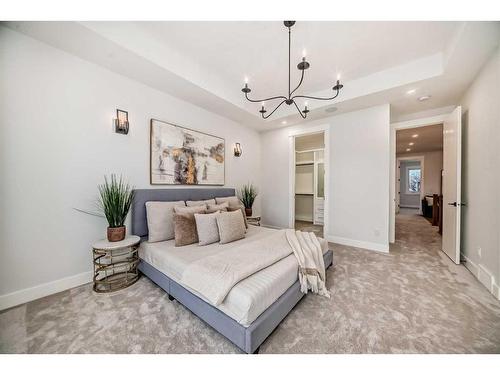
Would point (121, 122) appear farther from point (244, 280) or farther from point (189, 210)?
point (244, 280)

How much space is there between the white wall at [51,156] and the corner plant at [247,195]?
222cm

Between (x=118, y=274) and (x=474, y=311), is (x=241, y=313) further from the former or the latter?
(x=474, y=311)

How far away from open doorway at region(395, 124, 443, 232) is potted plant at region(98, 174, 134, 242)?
5.82 m

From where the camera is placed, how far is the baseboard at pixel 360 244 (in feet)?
10.2

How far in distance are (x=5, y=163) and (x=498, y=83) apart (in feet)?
15.7

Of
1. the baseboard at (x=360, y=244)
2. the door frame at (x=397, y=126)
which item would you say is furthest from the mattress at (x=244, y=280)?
the door frame at (x=397, y=126)

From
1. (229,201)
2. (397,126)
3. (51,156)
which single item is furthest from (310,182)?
(51,156)

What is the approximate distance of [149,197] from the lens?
251cm

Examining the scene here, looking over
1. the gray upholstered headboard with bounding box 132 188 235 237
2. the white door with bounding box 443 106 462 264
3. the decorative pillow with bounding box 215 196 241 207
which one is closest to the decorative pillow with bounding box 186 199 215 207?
the decorative pillow with bounding box 215 196 241 207

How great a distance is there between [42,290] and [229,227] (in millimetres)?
1955

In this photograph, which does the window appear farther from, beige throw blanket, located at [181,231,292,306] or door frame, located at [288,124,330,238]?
beige throw blanket, located at [181,231,292,306]

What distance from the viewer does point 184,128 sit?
9.83 ft

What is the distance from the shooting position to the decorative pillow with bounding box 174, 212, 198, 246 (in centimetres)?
212

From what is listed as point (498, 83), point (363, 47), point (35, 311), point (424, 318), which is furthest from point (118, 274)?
point (498, 83)
